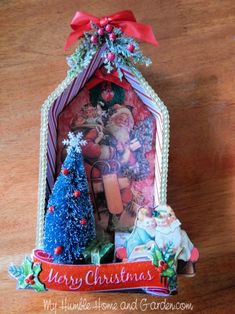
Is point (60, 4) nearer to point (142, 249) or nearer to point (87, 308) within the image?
point (142, 249)

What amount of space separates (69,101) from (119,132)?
0.39 ft

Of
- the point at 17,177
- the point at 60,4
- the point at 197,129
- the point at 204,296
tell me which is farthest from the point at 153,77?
the point at 204,296

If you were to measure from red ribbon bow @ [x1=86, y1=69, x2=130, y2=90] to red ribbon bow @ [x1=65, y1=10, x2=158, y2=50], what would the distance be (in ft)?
0.28

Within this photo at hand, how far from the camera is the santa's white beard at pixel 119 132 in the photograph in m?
0.82

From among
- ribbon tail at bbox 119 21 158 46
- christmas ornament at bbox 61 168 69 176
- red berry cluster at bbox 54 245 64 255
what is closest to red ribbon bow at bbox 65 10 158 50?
ribbon tail at bbox 119 21 158 46

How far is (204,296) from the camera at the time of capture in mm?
879

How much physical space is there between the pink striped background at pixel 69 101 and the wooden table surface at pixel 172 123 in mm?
98

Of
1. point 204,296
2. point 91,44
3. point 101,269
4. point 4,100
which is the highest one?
point 91,44

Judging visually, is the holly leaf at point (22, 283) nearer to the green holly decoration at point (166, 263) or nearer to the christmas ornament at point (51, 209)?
the christmas ornament at point (51, 209)

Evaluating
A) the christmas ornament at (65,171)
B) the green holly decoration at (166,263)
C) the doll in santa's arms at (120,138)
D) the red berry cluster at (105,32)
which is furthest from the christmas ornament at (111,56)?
the green holly decoration at (166,263)

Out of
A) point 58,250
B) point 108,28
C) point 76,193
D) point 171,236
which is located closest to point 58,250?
point 58,250

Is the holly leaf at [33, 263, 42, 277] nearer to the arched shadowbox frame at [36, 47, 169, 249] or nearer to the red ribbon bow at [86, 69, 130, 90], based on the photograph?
the arched shadowbox frame at [36, 47, 169, 249]

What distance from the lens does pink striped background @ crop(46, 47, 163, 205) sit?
76 cm

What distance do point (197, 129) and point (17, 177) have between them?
416 mm
